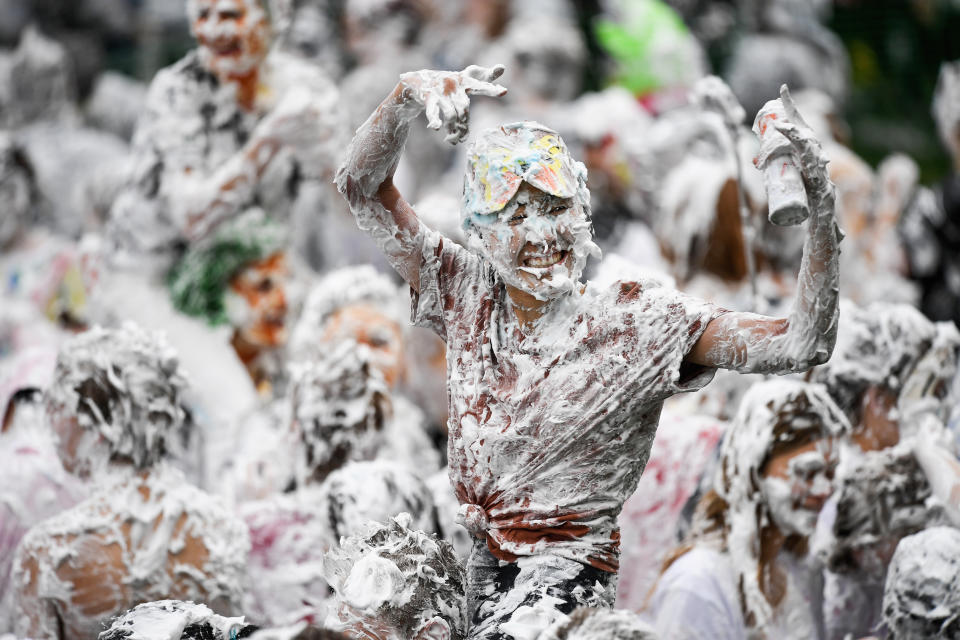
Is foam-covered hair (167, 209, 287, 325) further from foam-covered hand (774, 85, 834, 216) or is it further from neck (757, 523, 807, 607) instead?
foam-covered hand (774, 85, 834, 216)

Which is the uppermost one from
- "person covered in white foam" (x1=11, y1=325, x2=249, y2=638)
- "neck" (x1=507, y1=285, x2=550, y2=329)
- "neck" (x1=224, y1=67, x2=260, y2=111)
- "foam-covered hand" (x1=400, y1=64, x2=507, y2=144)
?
"foam-covered hand" (x1=400, y1=64, x2=507, y2=144)

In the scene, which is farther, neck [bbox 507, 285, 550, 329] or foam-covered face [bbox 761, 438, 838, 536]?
foam-covered face [bbox 761, 438, 838, 536]

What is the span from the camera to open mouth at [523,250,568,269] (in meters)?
4.20

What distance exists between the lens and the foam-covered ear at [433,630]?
4180 millimetres

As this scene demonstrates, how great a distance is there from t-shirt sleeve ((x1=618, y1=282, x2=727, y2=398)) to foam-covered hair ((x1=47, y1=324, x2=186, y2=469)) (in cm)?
188

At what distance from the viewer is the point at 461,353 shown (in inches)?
173

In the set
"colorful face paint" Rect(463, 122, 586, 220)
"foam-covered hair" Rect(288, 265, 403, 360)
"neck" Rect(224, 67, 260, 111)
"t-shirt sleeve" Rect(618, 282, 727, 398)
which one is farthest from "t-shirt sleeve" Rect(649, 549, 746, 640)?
"neck" Rect(224, 67, 260, 111)

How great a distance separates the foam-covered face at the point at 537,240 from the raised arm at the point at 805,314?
45 centimetres

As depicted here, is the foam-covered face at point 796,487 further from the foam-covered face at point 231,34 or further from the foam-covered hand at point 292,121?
the foam-covered face at point 231,34

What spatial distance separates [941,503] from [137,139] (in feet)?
14.1

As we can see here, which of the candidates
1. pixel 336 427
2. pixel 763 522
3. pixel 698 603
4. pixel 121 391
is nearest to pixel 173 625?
pixel 121 391

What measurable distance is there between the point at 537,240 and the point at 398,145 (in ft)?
1.58

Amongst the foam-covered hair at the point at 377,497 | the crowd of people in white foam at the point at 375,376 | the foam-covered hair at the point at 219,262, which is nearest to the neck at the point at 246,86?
the crowd of people in white foam at the point at 375,376

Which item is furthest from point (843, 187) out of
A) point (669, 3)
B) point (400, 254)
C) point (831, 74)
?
point (400, 254)
